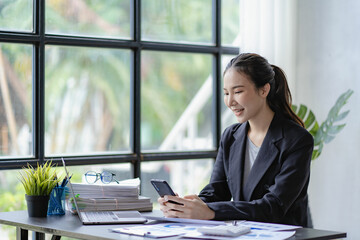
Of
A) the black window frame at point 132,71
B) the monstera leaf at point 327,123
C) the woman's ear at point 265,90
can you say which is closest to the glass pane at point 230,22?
the black window frame at point 132,71

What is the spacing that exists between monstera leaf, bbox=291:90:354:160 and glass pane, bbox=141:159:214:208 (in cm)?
72

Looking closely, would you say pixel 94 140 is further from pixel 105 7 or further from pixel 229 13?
pixel 229 13

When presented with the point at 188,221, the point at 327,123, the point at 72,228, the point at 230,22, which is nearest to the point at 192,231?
the point at 188,221

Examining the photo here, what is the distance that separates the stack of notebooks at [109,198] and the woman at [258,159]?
265mm

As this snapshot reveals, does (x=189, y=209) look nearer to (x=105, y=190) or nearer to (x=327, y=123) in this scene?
(x=105, y=190)

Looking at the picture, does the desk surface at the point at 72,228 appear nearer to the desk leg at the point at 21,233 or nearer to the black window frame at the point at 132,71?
the desk leg at the point at 21,233

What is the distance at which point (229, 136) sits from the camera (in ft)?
9.27

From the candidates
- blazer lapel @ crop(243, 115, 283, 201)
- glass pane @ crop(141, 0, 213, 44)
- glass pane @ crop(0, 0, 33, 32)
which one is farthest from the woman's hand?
glass pane @ crop(141, 0, 213, 44)

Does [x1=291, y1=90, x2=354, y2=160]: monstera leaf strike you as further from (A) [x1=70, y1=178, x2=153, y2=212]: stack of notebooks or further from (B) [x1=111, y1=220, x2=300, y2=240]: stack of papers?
(B) [x1=111, y1=220, x2=300, y2=240]: stack of papers

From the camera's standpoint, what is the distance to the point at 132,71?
4020mm

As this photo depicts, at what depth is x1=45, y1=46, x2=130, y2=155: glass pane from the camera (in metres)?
3.73

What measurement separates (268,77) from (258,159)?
0.35 metres

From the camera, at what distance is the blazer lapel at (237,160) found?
2.65m

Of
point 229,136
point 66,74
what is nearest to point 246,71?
point 229,136
